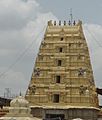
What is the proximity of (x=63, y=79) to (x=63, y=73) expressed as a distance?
815 mm

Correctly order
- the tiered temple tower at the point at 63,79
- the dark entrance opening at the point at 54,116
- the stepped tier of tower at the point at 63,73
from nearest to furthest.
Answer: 1. the dark entrance opening at the point at 54,116
2. the tiered temple tower at the point at 63,79
3. the stepped tier of tower at the point at 63,73

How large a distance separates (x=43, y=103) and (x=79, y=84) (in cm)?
551

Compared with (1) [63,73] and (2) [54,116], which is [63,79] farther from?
(2) [54,116]

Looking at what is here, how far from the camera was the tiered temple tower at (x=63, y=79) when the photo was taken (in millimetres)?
60000

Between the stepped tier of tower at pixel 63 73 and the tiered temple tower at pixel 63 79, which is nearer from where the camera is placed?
the tiered temple tower at pixel 63 79

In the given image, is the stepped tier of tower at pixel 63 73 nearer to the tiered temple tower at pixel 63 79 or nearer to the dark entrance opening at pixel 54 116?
the tiered temple tower at pixel 63 79

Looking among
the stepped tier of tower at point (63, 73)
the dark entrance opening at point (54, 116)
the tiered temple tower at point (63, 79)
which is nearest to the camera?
the dark entrance opening at point (54, 116)

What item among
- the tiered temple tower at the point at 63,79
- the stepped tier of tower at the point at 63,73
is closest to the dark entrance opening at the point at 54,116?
the tiered temple tower at the point at 63,79

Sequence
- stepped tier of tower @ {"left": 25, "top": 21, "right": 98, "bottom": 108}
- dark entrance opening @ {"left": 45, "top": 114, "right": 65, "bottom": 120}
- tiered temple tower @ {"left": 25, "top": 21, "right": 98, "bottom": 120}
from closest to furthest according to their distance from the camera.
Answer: dark entrance opening @ {"left": 45, "top": 114, "right": 65, "bottom": 120}
tiered temple tower @ {"left": 25, "top": 21, "right": 98, "bottom": 120}
stepped tier of tower @ {"left": 25, "top": 21, "right": 98, "bottom": 108}

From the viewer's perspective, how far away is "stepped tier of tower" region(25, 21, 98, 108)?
2384 inches

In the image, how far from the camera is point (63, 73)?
61500 millimetres

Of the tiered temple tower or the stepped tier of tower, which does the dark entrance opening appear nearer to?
the tiered temple tower

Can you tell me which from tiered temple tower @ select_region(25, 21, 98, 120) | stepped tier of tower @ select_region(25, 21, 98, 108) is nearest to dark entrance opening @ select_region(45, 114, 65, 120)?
tiered temple tower @ select_region(25, 21, 98, 120)

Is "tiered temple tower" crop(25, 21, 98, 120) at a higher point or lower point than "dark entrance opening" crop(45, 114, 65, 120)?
higher
